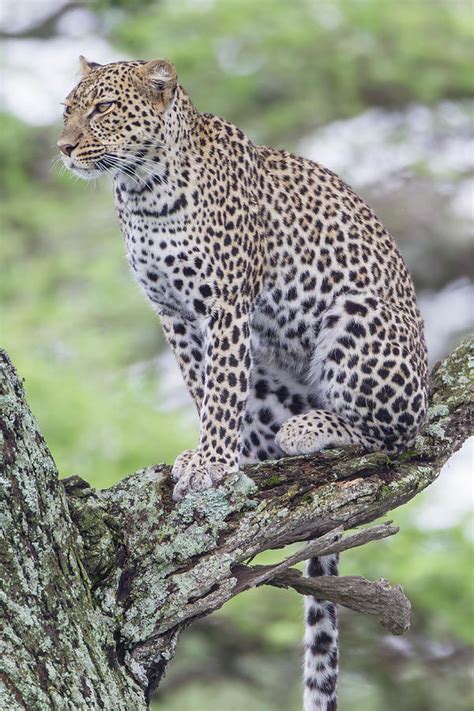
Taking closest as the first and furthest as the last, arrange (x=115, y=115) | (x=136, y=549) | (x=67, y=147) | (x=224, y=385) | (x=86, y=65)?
(x=136, y=549), (x=67, y=147), (x=115, y=115), (x=224, y=385), (x=86, y=65)

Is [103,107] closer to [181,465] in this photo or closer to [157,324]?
[181,465]

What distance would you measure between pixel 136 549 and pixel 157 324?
11.1 m

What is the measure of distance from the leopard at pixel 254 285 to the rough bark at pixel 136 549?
0.45 meters

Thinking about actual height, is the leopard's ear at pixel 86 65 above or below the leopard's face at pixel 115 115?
above

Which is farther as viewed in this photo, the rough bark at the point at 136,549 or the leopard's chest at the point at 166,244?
the leopard's chest at the point at 166,244

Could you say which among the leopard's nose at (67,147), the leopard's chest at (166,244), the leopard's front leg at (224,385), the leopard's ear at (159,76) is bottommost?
the leopard's front leg at (224,385)

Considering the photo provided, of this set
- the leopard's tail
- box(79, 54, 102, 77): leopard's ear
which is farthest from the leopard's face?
the leopard's tail

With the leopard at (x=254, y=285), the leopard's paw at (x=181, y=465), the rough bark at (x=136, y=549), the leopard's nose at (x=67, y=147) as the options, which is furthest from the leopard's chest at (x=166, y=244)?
the rough bark at (x=136, y=549)

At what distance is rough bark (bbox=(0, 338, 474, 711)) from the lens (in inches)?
214

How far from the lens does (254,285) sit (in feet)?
25.1

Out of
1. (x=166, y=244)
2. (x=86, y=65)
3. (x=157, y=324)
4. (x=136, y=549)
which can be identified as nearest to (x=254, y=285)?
(x=166, y=244)

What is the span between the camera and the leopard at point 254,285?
7.28m

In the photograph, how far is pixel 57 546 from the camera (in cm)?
565

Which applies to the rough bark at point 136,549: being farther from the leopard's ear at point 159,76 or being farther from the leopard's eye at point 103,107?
the leopard's ear at point 159,76
